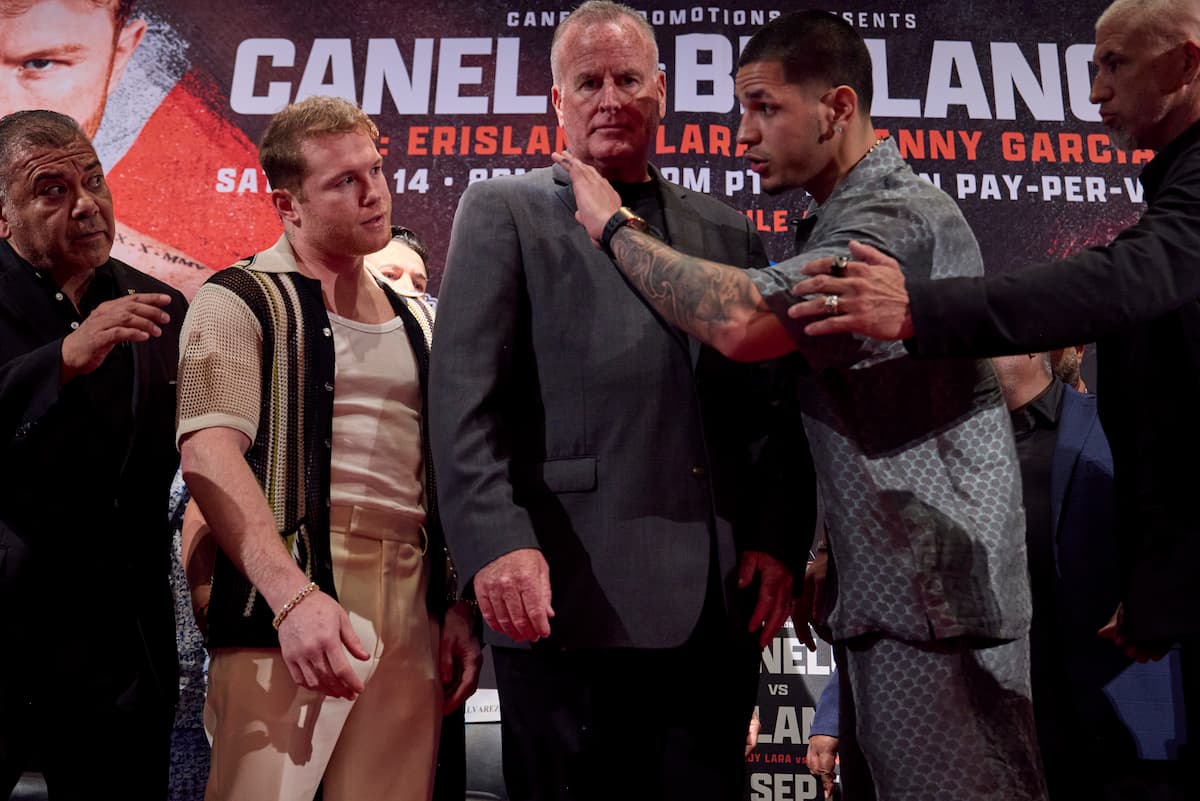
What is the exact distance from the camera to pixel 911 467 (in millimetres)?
1615

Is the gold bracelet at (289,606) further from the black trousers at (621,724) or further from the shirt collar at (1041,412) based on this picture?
the shirt collar at (1041,412)

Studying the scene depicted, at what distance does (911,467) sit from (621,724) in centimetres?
63

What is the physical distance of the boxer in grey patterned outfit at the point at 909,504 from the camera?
158 cm

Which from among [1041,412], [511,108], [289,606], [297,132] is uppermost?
[511,108]

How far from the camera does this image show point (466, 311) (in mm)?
1857

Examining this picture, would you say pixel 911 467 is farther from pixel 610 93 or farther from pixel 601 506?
pixel 610 93

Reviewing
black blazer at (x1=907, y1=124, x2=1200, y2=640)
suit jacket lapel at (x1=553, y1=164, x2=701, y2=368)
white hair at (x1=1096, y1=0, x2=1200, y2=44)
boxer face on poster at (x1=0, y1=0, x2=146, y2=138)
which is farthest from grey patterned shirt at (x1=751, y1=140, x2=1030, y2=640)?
boxer face on poster at (x1=0, y1=0, x2=146, y2=138)

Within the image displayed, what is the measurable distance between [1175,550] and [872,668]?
565 millimetres

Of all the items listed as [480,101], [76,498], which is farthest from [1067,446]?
[480,101]

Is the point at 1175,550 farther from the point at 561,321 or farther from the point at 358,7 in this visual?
the point at 358,7

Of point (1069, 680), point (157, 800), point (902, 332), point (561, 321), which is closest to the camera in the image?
point (902, 332)

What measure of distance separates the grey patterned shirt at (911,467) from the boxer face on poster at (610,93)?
1.73ft

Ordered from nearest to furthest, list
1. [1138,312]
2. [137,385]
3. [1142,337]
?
[1138,312] < [1142,337] < [137,385]

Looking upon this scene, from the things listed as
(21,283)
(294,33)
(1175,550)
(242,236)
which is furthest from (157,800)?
(294,33)
